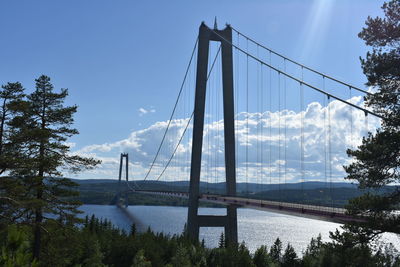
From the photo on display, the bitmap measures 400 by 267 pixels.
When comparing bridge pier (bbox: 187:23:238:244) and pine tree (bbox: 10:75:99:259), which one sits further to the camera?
bridge pier (bbox: 187:23:238:244)

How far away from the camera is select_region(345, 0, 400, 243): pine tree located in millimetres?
16625

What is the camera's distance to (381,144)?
16.9 m

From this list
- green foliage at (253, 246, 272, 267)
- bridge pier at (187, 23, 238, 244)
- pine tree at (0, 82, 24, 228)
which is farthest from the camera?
bridge pier at (187, 23, 238, 244)

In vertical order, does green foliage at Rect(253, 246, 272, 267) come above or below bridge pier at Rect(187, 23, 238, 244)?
below

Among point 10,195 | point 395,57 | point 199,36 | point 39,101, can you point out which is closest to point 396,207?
point 395,57

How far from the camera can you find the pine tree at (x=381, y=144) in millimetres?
Result: 16625

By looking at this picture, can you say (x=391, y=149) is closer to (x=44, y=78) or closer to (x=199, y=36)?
(x=44, y=78)

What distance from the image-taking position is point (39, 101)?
2453 cm

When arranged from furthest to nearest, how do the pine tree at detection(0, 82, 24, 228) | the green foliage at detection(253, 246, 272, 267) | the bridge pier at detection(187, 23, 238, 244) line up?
the bridge pier at detection(187, 23, 238, 244), the green foliage at detection(253, 246, 272, 267), the pine tree at detection(0, 82, 24, 228)

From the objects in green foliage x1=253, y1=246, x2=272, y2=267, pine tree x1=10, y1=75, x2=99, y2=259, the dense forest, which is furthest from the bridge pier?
pine tree x1=10, y1=75, x2=99, y2=259

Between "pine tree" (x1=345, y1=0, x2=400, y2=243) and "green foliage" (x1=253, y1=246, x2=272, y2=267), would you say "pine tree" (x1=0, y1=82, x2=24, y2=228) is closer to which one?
"pine tree" (x1=345, y1=0, x2=400, y2=243)

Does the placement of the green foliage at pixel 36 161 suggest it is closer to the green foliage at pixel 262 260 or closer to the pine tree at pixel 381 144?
the pine tree at pixel 381 144

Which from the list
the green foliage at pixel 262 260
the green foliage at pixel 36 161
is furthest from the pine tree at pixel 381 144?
the green foliage at pixel 262 260

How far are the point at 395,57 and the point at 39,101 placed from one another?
19.0 meters
